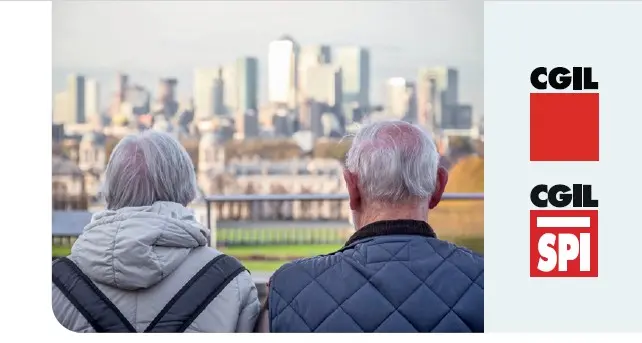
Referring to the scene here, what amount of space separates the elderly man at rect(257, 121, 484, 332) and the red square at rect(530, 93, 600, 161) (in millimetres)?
210

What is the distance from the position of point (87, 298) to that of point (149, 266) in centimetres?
15

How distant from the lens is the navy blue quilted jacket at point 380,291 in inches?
64.4

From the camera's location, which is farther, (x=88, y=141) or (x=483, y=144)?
(x=88, y=141)

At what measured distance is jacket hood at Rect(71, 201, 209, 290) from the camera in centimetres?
162

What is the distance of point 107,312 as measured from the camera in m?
1.69

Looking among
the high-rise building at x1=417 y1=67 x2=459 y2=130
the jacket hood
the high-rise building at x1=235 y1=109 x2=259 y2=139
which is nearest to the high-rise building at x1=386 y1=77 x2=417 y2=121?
the high-rise building at x1=417 y1=67 x2=459 y2=130

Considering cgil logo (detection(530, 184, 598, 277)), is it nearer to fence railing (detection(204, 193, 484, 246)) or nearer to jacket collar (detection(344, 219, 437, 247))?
jacket collar (detection(344, 219, 437, 247))

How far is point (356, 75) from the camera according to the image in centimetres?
409

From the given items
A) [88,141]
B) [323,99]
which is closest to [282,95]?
[323,99]

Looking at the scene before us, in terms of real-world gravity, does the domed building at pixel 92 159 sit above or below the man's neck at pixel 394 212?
above

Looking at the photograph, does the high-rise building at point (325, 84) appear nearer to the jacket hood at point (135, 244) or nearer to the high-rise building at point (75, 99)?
the high-rise building at point (75, 99)

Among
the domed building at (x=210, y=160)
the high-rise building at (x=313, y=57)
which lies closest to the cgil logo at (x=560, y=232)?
the high-rise building at (x=313, y=57)
